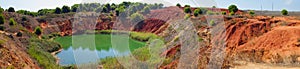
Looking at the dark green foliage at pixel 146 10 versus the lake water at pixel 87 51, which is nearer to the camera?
the lake water at pixel 87 51

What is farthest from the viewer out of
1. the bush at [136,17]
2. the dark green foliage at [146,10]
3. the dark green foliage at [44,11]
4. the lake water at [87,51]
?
the dark green foliage at [44,11]

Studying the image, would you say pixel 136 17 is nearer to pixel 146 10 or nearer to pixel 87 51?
pixel 146 10

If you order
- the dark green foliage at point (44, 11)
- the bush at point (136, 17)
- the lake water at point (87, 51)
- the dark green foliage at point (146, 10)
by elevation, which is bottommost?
the lake water at point (87, 51)

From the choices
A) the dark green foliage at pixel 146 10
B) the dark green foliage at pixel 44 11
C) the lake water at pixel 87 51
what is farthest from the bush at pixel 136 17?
the dark green foliage at pixel 44 11

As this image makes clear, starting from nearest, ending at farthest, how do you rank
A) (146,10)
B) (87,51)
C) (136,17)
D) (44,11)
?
(87,51)
(136,17)
(146,10)
(44,11)

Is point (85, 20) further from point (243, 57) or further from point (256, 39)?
point (243, 57)

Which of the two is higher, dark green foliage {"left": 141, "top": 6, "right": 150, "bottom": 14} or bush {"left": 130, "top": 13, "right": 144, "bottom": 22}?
dark green foliage {"left": 141, "top": 6, "right": 150, "bottom": 14}

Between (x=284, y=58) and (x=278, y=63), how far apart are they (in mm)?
702

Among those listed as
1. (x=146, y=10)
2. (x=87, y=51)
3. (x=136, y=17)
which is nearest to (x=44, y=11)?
(x=146, y=10)

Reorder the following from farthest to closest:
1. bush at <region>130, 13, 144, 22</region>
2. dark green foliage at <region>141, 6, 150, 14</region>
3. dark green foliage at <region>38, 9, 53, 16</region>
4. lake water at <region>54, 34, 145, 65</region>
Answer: dark green foliage at <region>38, 9, 53, 16</region>
dark green foliage at <region>141, 6, 150, 14</region>
bush at <region>130, 13, 144, 22</region>
lake water at <region>54, 34, 145, 65</region>

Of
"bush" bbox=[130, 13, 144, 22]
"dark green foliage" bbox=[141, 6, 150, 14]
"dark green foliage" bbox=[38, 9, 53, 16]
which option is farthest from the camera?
"dark green foliage" bbox=[38, 9, 53, 16]

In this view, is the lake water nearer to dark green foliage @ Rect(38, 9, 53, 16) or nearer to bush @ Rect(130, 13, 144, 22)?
bush @ Rect(130, 13, 144, 22)

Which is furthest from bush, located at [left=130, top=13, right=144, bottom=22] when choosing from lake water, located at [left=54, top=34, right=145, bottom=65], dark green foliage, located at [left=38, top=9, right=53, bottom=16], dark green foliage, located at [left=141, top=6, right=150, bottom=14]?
dark green foliage, located at [left=38, top=9, right=53, bottom=16]

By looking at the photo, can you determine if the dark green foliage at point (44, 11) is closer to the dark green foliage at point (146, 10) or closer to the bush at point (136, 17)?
the bush at point (136, 17)
